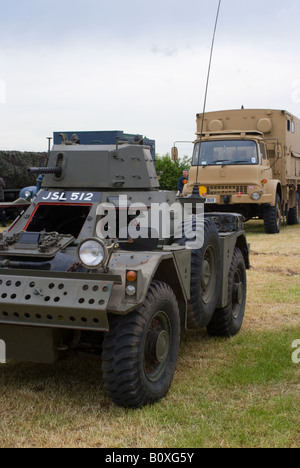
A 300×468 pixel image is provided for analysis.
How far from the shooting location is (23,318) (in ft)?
13.8

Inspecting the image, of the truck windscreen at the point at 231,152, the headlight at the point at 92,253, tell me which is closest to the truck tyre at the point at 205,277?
the headlight at the point at 92,253

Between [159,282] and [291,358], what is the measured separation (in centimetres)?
169

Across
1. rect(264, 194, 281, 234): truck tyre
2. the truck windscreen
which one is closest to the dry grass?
rect(264, 194, 281, 234): truck tyre

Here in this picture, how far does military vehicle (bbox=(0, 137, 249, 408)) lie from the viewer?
164 inches

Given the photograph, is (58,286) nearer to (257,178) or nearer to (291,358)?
(291,358)

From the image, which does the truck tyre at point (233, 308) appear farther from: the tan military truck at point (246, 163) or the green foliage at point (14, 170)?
the green foliage at point (14, 170)

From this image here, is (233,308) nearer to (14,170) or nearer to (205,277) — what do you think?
(205,277)

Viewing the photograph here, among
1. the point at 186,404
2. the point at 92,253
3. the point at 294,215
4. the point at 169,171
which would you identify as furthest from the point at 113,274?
the point at 169,171

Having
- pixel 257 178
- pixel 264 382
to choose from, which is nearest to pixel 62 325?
pixel 264 382

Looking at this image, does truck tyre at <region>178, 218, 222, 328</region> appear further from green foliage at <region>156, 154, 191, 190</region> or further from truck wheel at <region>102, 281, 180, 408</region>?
green foliage at <region>156, 154, 191, 190</region>

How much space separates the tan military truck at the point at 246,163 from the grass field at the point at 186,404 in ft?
28.7

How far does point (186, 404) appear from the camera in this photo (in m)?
4.56

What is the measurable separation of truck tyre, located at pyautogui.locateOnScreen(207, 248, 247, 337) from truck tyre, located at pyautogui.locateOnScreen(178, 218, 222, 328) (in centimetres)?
44

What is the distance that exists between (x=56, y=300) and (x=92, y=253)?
40 centimetres
